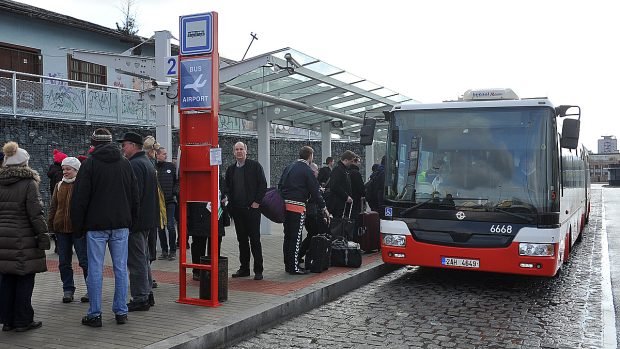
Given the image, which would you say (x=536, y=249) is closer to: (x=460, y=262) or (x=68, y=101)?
(x=460, y=262)

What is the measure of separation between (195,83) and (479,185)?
160 inches

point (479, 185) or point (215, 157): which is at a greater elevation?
point (215, 157)

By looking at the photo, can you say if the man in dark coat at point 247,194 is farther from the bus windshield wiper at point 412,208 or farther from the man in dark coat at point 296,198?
the bus windshield wiper at point 412,208

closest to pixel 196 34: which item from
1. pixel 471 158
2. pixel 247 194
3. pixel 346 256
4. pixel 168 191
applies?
pixel 247 194

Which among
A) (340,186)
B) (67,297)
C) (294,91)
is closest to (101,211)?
(67,297)

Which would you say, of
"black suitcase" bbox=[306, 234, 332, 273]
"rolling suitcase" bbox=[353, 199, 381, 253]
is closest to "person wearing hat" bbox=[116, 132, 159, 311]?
"black suitcase" bbox=[306, 234, 332, 273]

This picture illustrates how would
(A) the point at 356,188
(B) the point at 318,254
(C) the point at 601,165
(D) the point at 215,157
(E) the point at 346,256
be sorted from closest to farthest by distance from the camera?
1. (D) the point at 215,157
2. (B) the point at 318,254
3. (E) the point at 346,256
4. (A) the point at 356,188
5. (C) the point at 601,165

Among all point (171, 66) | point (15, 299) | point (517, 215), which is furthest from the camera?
point (171, 66)

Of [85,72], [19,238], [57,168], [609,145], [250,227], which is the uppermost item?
[85,72]

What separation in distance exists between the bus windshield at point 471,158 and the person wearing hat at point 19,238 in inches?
194

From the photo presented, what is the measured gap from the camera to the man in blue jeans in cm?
559

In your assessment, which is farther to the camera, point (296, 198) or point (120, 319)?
point (296, 198)

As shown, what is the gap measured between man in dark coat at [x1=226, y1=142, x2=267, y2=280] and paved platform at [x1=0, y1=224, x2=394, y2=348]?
63cm

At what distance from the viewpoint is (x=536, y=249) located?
7.68 metres
